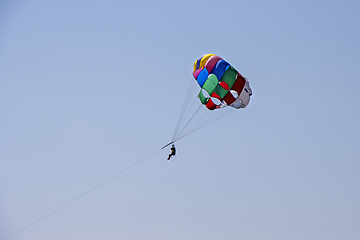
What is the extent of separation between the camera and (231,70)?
4906cm

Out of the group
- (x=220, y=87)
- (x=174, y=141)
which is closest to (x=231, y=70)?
(x=220, y=87)

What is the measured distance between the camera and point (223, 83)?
161 ft

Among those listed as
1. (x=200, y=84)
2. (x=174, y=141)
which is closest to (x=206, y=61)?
(x=200, y=84)

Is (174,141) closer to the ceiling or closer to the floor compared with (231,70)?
closer to the floor

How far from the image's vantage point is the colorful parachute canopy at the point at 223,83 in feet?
161

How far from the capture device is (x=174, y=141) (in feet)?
158

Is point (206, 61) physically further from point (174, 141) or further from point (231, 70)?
point (174, 141)

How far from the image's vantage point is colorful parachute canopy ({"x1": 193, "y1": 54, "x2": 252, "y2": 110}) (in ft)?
161

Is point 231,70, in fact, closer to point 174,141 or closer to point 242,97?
point 242,97

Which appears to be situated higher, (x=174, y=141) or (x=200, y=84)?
(x=200, y=84)

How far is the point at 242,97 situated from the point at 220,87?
135cm

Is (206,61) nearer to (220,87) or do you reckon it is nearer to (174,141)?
(220,87)

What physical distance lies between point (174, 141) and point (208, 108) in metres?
3.43

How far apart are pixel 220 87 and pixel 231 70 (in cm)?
112
